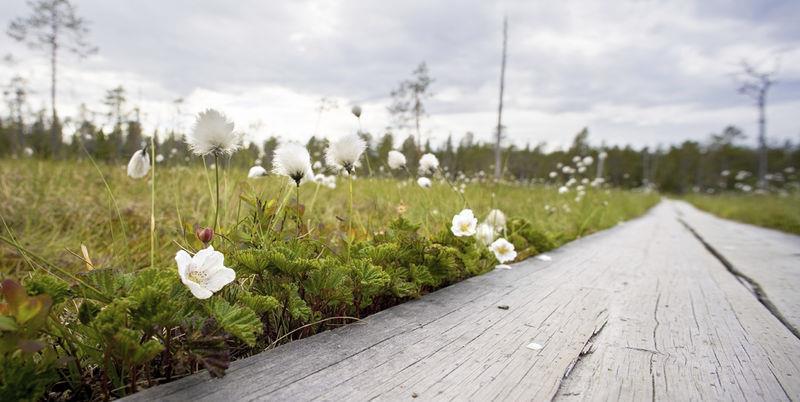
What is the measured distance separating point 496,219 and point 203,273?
1.65 meters

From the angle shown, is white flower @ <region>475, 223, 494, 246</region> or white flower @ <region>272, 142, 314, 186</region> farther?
white flower @ <region>475, 223, 494, 246</region>

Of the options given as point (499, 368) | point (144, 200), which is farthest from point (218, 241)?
point (144, 200)

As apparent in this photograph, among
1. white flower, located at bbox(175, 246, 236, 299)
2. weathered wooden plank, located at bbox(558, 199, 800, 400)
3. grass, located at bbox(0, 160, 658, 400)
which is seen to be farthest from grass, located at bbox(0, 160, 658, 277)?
weathered wooden plank, located at bbox(558, 199, 800, 400)

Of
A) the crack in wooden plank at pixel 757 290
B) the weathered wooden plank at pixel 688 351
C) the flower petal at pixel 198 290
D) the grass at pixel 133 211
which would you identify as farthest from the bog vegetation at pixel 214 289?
the crack in wooden plank at pixel 757 290

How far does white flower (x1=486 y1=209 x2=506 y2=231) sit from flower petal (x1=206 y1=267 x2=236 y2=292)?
1.45 m

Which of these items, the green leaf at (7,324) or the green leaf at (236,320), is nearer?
the green leaf at (7,324)

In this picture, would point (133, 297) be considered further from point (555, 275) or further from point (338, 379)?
point (555, 275)

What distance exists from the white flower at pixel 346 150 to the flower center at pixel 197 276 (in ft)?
1.90

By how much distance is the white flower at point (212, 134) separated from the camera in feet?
3.43

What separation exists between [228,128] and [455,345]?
745 millimetres

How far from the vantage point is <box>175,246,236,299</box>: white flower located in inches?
30.6

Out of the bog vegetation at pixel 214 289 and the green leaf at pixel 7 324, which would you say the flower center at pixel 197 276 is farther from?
the green leaf at pixel 7 324

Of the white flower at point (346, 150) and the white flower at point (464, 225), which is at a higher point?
the white flower at point (346, 150)

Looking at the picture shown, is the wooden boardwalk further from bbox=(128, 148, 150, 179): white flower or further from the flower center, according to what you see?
bbox=(128, 148, 150, 179): white flower
